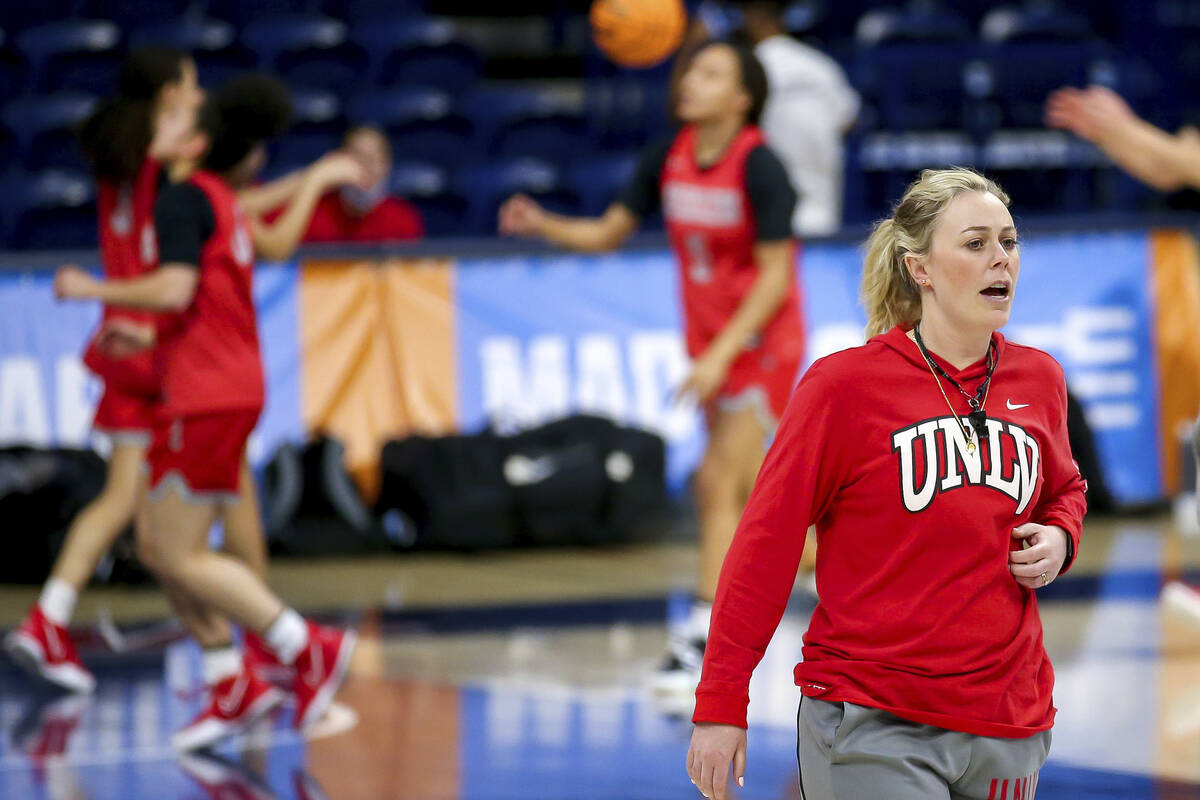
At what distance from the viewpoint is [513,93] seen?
43.2 ft

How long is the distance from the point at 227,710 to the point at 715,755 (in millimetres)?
3139

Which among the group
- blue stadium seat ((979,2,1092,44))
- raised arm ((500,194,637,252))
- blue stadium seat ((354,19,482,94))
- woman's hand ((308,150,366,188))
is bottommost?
raised arm ((500,194,637,252))

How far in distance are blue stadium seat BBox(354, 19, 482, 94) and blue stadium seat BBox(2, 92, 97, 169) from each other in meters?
2.16

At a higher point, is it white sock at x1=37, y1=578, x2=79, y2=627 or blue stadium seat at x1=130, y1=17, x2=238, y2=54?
blue stadium seat at x1=130, y1=17, x2=238, y2=54

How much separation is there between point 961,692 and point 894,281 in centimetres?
76

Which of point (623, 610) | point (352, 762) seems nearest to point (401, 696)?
point (352, 762)

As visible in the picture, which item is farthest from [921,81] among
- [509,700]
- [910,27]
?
[509,700]

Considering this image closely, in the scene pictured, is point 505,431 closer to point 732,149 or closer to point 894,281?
point 732,149

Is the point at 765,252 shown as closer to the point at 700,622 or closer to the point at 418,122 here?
the point at 700,622

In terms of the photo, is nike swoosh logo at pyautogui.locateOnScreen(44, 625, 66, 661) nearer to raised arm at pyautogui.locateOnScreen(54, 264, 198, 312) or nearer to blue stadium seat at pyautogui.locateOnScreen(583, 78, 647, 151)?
raised arm at pyautogui.locateOnScreen(54, 264, 198, 312)

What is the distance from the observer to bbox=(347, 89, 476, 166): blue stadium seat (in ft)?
40.7

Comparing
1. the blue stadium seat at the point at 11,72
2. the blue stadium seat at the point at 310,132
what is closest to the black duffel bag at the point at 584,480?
the blue stadium seat at the point at 310,132

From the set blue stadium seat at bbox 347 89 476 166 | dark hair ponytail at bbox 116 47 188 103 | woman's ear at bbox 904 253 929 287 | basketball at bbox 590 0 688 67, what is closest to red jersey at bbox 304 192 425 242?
blue stadium seat at bbox 347 89 476 166

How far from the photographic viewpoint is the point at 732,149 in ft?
21.0
